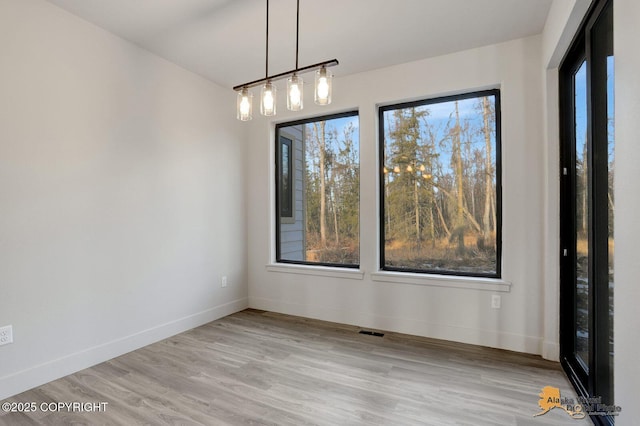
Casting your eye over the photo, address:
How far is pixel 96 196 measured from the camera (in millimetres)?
2711

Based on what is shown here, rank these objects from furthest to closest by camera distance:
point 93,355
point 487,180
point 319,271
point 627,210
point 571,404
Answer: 1. point 319,271
2. point 487,180
3. point 93,355
4. point 571,404
5. point 627,210

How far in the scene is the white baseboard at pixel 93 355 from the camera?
7.35 feet

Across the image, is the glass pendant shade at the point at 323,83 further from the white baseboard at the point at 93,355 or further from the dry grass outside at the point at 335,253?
the white baseboard at the point at 93,355

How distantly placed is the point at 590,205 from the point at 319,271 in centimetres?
257

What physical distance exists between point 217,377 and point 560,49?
342cm

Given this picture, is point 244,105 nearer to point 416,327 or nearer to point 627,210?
point 627,210

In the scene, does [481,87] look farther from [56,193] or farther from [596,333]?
[56,193]

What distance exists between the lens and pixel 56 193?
96.9 inches

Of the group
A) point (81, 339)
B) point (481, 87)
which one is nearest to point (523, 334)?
point (481, 87)

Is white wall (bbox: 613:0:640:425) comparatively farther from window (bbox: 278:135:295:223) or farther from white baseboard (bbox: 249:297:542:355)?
window (bbox: 278:135:295:223)

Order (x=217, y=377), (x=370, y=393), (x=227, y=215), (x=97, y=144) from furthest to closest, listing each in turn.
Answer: (x=227, y=215) → (x=97, y=144) → (x=217, y=377) → (x=370, y=393)

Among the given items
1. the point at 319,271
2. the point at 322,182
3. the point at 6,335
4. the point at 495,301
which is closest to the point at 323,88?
the point at 322,182

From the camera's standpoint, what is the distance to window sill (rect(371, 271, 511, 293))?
9.82ft

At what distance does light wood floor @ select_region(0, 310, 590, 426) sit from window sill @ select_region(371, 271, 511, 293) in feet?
1.76
